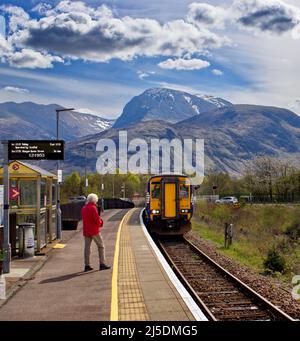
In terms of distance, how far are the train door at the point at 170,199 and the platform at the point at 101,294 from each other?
885 cm

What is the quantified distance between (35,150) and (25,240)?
2.90m

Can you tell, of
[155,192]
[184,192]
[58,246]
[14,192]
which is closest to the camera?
[14,192]

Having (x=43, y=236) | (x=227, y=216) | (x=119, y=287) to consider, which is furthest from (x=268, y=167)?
(x=119, y=287)

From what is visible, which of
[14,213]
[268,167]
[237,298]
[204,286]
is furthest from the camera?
[268,167]

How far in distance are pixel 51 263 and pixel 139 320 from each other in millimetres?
7007

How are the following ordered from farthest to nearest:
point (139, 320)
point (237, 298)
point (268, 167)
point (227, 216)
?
point (268, 167), point (227, 216), point (237, 298), point (139, 320)

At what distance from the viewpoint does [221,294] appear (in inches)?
467

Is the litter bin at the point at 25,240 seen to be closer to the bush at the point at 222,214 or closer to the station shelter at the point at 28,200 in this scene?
the station shelter at the point at 28,200

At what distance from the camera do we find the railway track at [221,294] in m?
9.62

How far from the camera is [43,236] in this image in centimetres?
1742

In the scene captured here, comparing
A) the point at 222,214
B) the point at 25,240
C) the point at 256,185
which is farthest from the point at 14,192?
the point at 256,185

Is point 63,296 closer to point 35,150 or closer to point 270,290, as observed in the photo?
point 35,150

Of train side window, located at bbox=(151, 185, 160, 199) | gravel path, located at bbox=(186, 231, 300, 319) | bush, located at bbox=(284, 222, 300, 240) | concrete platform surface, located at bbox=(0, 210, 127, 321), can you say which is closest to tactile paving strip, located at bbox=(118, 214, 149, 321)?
concrete platform surface, located at bbox=(0, 210, 127, 321)
